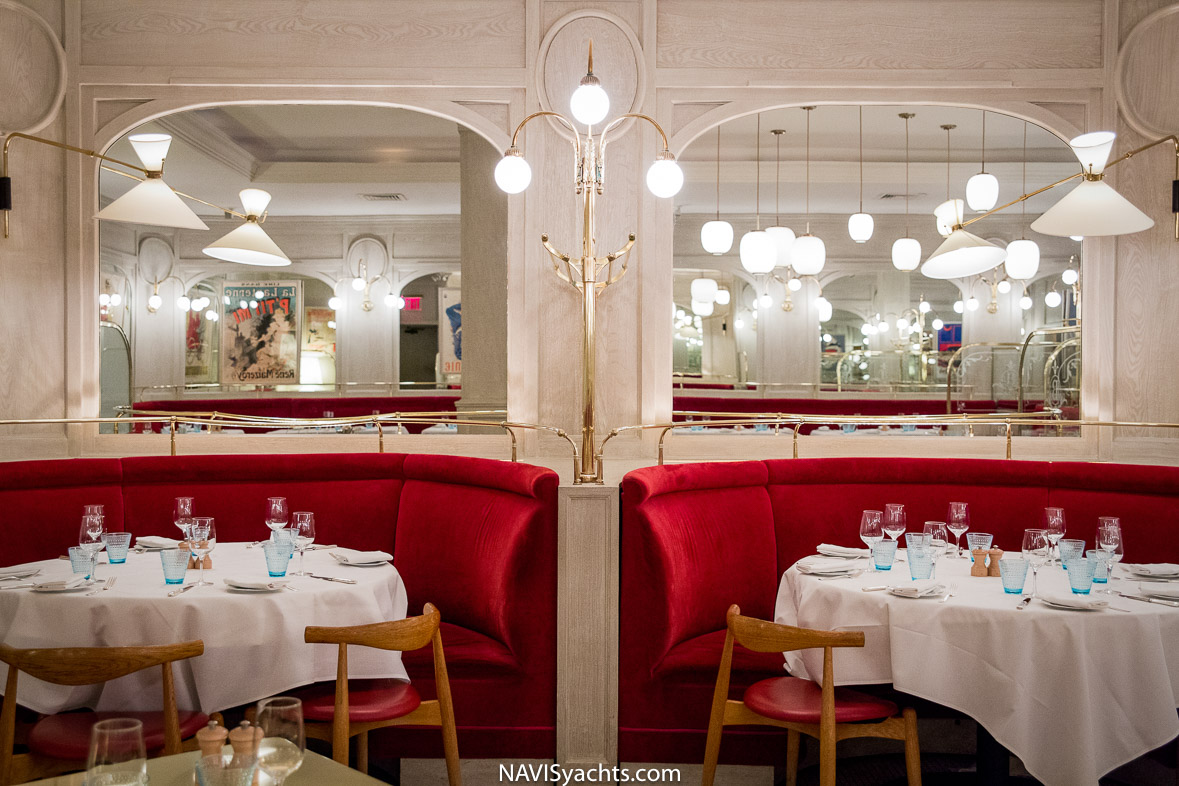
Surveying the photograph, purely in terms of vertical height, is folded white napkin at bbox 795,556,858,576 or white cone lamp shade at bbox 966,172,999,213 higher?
white cone lamp shade at bbox 966,172,999,213

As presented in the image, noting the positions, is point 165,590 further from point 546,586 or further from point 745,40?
point 745,40

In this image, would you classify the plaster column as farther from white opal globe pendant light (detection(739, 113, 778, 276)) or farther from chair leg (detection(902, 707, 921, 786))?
chair leg (detection(902, 707, 921, 786))

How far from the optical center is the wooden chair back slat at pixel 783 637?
7.11ft

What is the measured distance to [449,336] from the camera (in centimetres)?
621

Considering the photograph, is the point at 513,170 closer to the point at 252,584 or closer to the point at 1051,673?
the point at 252,584

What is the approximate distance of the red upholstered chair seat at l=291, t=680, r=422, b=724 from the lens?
233cm

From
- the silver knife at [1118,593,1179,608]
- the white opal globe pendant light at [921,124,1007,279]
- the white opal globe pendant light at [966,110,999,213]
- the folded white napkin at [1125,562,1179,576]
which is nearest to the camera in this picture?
the silver knife at [1118,593,1179,608]

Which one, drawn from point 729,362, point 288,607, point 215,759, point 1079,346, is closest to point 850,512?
point 1079,346

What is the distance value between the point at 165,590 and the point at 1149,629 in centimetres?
268

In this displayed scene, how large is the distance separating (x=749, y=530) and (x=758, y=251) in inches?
143

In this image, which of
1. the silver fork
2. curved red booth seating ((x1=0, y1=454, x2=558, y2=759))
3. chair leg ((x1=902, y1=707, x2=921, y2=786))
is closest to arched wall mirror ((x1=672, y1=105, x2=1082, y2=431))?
curved red booth seating ((x1=0, y1=454, x2=558, y2=759))

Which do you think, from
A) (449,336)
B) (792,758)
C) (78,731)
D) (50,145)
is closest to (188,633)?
(78,731)

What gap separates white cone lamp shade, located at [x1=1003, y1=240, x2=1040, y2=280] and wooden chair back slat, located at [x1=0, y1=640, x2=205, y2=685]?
5720mm

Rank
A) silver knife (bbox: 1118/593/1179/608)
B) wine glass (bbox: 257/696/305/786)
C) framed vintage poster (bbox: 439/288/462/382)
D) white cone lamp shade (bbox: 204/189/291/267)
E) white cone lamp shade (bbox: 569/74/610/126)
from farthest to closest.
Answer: framed vintage poster (bbox: 439/288/462/382) → white cone lamp shade (bbox: 204/189/291/267) → white cone lamp shade (bbox: 569/74/610/126) → silver knife (bbox: 1118/593/1179/608) → wine glass (bbox: 257/696/305/786)
